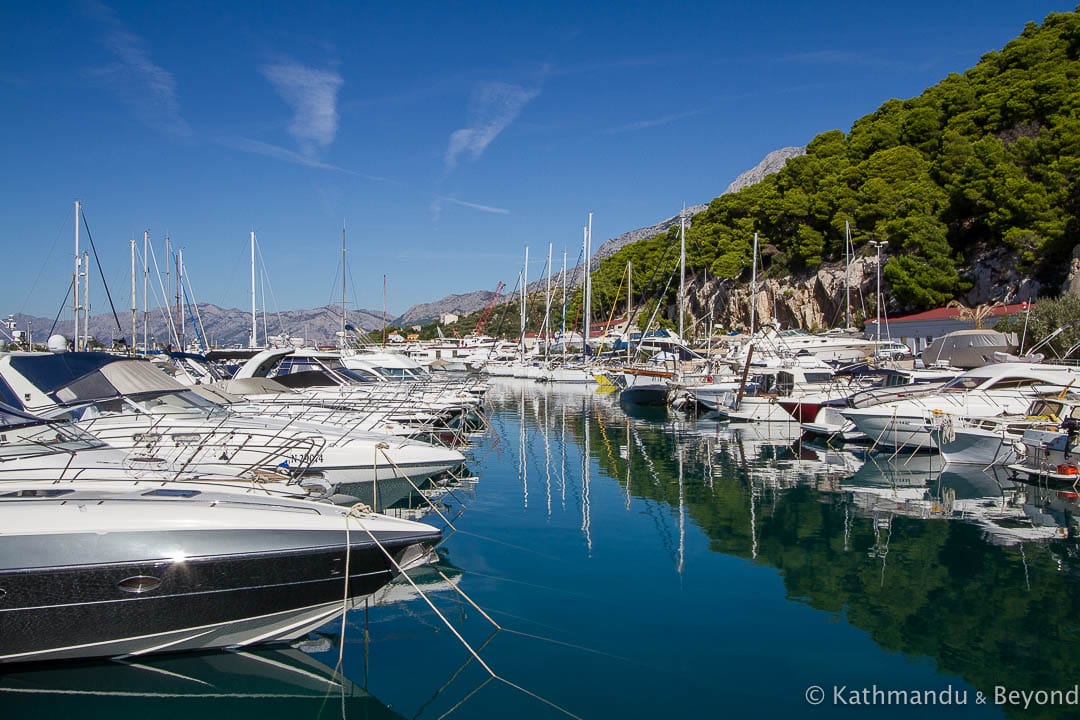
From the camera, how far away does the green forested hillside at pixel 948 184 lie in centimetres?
4600

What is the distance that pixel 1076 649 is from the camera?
8484 millimetres

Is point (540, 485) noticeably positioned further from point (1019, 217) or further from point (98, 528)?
point (1019, 217)

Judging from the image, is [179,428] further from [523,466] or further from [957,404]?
[957,404]

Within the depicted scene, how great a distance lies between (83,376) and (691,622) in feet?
36.2

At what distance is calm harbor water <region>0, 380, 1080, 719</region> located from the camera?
7266 mm

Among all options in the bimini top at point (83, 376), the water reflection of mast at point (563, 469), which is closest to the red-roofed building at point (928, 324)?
the water reflection of mast at point (563, 469)

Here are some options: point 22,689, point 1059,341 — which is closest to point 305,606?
point 22,689

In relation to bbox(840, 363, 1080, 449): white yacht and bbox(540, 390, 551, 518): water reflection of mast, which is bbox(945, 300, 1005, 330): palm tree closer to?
bbox(840, 363, 1080, 449): white yacht

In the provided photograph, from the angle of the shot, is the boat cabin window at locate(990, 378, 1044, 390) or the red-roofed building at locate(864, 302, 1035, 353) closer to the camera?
the boat cabin window at locate(990, 378, 1044, 390)

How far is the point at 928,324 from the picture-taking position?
4809 cm

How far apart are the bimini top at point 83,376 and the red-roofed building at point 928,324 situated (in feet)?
136

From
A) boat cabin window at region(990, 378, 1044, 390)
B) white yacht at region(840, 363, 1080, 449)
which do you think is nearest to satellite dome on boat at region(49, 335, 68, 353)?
white yacht at region(840, 363, 1080, 449)

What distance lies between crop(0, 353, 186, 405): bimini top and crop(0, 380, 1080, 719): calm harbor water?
244 inches

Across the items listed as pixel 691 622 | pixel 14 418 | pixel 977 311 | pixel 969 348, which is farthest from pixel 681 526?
pixel 977 311
